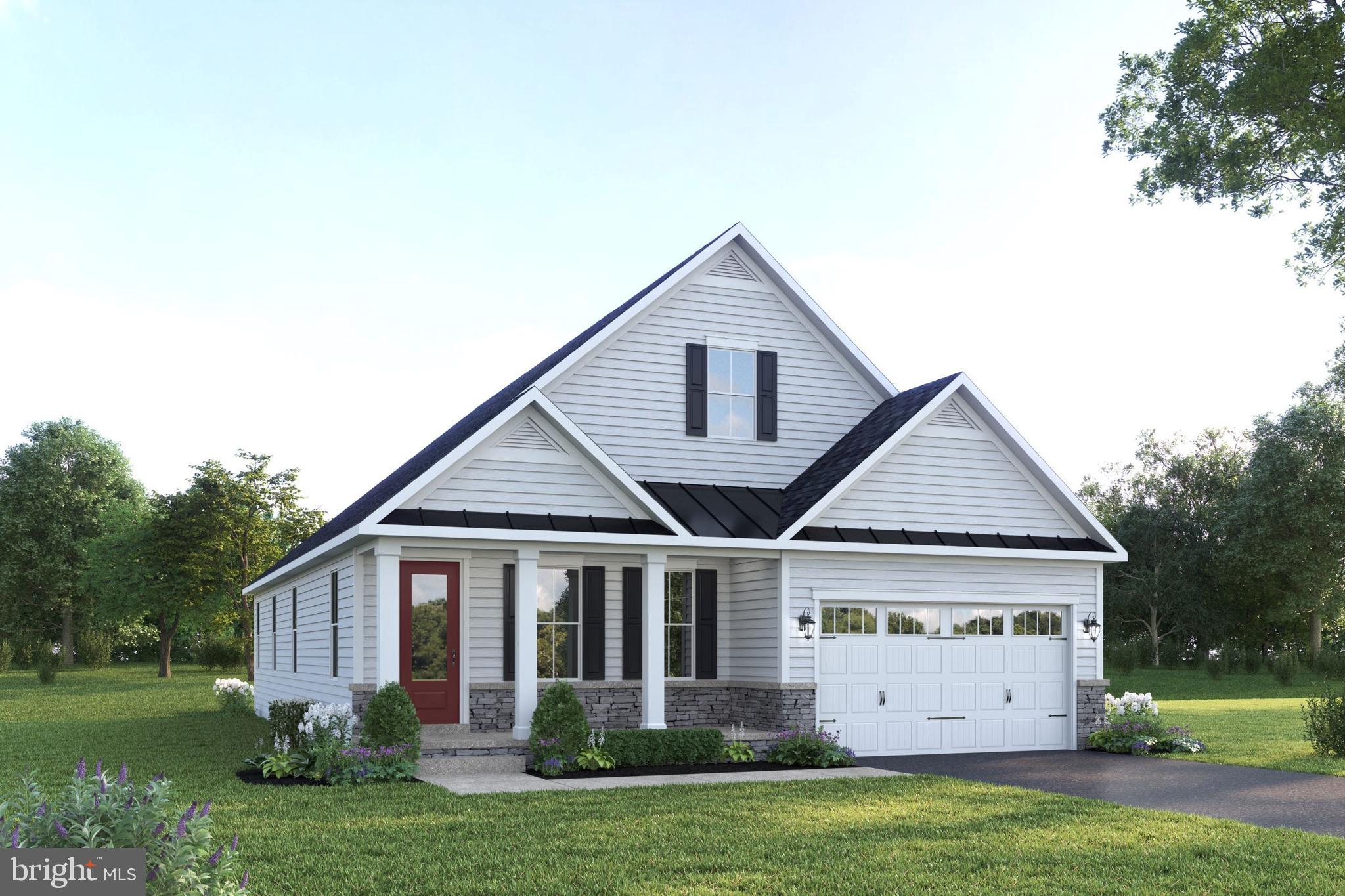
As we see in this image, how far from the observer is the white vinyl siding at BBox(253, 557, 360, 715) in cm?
1708

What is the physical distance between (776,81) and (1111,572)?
3858cm

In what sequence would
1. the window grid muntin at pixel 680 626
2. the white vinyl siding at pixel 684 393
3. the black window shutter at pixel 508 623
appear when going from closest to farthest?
the black window shutter at pixel 508 623 → the window grid muntin at pixel 680 626 → the white vinyl siding at pixel 684 393

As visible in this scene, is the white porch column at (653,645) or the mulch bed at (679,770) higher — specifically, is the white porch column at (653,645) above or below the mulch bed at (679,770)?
above

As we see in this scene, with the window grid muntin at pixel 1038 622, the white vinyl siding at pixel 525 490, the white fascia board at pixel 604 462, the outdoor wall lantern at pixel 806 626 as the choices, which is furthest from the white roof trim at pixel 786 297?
the outdoor wall lantern at pixel 806 626

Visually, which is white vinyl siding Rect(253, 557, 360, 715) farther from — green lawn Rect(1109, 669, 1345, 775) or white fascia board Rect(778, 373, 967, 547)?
green lawn Rect(1109, 669, 1345, 775)

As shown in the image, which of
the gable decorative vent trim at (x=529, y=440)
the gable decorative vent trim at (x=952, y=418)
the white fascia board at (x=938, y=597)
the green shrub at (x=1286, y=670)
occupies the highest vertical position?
the gable decorative vent trim at (x=952, y=418)

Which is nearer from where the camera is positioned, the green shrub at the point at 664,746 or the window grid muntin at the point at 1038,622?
the green shrub at the point at 664,746

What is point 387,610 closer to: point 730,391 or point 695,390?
point 695,390

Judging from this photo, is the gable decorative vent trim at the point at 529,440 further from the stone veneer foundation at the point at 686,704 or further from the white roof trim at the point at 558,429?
the stone veneer foundation at the point at 686,704

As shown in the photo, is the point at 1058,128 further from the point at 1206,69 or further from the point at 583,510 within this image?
the point at 583,510

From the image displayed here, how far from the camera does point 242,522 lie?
138 feet

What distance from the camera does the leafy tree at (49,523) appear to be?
184 ft

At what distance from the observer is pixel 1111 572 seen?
173 ft

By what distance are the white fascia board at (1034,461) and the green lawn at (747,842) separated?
6331 millimetres
